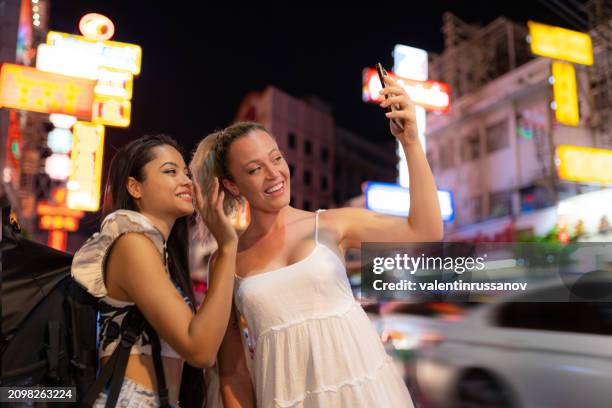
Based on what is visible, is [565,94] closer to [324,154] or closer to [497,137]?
[497,137]

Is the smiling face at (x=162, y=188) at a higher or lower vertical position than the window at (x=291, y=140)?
lower

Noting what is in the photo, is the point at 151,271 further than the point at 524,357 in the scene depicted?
No

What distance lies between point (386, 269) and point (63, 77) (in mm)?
9301

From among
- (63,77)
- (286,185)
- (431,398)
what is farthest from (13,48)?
(286,185)

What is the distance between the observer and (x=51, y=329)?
6.96ft

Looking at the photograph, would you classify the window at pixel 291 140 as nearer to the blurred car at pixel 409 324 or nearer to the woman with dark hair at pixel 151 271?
the blurred car at pixel 409 324

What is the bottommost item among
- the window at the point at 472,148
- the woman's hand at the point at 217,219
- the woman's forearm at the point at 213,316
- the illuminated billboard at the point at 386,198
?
the woman's forearm at the point at 213,316

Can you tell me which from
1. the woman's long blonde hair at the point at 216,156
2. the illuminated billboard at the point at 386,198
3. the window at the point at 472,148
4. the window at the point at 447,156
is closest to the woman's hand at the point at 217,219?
the woman's long blonde hair at the point at 216,156

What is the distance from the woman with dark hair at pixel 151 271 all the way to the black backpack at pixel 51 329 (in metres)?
0.05

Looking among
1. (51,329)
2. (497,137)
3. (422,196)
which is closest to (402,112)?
(422,196)

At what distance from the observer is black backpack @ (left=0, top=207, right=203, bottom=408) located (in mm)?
2080

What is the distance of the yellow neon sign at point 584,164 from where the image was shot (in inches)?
686

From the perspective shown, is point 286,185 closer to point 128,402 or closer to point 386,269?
point 386,269

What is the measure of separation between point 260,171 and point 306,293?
58 cm
